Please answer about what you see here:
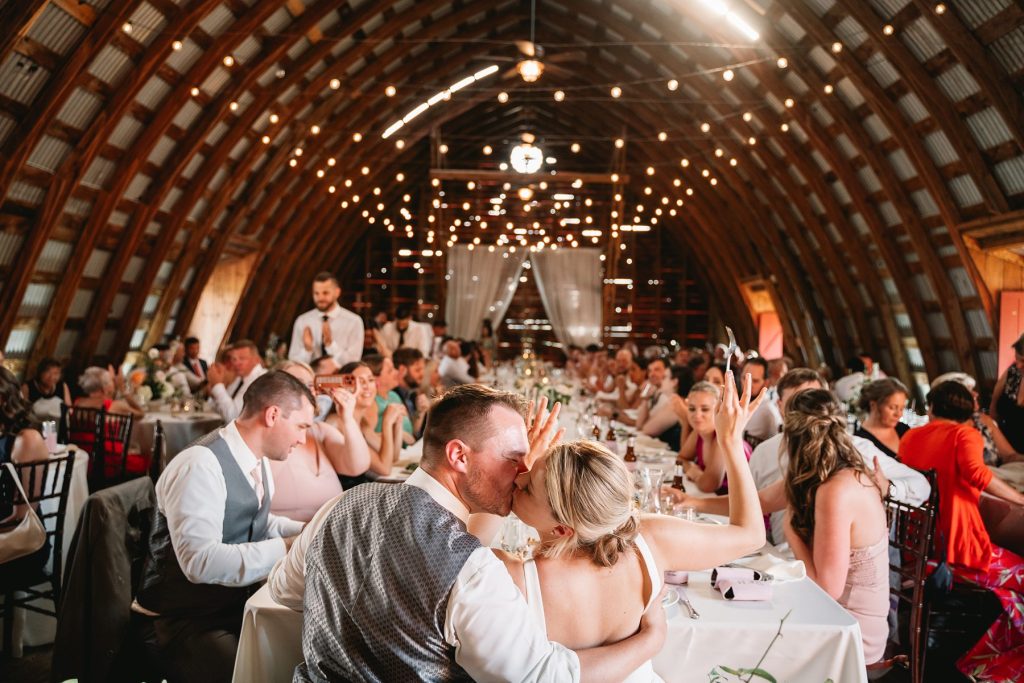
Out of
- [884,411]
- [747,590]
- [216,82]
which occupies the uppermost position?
[216,82]

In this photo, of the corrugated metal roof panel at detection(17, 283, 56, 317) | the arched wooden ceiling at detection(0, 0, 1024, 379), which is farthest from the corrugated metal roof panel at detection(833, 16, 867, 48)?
the corrugated metal roof panel at detection(17, 283, 56, 317)

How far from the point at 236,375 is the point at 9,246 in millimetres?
3744

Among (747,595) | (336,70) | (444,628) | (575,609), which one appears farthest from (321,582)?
(336,70)

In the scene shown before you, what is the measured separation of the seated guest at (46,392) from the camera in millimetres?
6941

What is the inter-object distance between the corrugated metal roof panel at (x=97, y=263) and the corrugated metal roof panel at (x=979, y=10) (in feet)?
33.1

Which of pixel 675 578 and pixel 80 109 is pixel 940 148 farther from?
pixel 80 109

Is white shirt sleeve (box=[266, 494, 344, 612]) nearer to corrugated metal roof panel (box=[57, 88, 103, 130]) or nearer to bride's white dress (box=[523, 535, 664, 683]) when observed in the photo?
bride's white dress (box=[523, 535, 664, 683])

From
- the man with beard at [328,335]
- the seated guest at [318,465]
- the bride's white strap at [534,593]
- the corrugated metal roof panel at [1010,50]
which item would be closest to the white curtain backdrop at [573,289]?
the corrugated metal roof panel at [1010,50]

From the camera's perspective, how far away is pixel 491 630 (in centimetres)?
163

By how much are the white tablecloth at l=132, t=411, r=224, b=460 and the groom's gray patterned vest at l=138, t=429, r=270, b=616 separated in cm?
461

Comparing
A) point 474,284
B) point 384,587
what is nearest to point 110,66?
point 384,587

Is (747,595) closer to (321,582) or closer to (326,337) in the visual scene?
(321,582)

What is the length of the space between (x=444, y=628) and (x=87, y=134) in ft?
28.0

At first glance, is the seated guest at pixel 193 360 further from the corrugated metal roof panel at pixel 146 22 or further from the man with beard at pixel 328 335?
the man with beard at pixel 328 335
